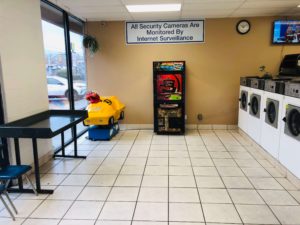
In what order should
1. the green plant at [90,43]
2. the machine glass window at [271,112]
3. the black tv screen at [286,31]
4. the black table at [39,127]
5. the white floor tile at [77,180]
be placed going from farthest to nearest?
the green plant at [90,43] < the black tv screen at [286,31] < the machine glass window at [271,112] < the white floor tile at [77,180] < the black table at [39,127]

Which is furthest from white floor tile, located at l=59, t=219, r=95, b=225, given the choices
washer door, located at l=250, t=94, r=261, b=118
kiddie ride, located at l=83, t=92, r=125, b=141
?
washer door, located at l=250, t=94, r=261, b=118

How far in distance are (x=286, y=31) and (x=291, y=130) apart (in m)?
3.17

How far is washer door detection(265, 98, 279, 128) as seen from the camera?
3.52 m

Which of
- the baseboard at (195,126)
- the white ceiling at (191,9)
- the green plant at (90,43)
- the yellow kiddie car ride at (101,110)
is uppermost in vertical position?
the white ceiling at (191,9)

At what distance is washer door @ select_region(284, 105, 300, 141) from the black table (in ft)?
9.05

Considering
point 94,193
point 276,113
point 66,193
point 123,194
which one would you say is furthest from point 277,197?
point 66,193

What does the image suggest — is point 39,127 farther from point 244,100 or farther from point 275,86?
point 244,100

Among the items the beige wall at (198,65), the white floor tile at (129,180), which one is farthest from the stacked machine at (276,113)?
the white floor tile at (129,180)

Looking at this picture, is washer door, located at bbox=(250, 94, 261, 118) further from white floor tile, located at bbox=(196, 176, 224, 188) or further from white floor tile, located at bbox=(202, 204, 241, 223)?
white floor tile, located at bbox=(202, 204, 241, 223)

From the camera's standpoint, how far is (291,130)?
3.10m

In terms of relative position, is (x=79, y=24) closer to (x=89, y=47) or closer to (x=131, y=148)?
(x=89, y=47)

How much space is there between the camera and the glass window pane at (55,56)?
422 centimetres

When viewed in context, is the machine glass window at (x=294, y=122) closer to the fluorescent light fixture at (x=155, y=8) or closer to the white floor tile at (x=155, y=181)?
the white floor tile at (x=155, y=181)

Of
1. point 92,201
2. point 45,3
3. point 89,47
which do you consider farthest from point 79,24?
point 92,201
